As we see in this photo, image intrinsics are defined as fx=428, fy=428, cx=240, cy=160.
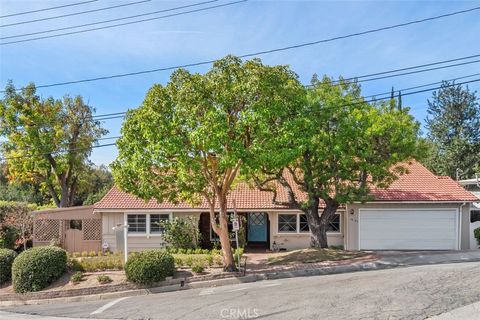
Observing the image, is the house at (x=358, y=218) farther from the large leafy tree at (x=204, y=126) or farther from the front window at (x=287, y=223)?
the large leafy tree at (x=204, y=126)

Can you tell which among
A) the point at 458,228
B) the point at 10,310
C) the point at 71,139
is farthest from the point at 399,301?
the point at 71,139

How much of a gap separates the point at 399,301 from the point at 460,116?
41057 mm

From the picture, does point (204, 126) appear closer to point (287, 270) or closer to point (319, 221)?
point (287, 270)

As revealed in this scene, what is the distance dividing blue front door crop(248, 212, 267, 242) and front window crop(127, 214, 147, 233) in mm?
5941

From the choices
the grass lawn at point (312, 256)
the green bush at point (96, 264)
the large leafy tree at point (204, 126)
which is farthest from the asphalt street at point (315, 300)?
the large leafy tree at point (204, 126)

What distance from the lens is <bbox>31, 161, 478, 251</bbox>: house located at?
21281 mm

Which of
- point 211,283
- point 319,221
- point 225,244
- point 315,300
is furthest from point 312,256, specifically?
point 315,300

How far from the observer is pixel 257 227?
24.8 meters

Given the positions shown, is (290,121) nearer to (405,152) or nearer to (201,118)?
(201,118)

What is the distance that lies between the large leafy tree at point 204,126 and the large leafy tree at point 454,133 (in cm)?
3254

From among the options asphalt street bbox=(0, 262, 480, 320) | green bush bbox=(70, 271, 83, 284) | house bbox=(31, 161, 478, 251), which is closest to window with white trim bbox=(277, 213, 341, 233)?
house bbox=(31, 161, 478, 251)

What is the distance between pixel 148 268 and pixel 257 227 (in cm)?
1115

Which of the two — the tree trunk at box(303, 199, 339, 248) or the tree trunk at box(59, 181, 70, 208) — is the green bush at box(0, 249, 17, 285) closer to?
the tree trunk at box(303, 199, 339, 248)

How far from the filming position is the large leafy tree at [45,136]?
31406mm
